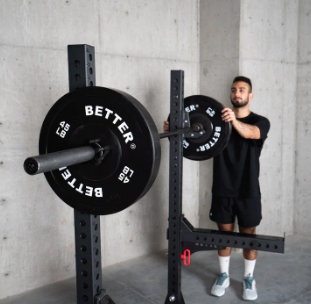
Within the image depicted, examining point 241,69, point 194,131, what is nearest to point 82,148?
point 194,131

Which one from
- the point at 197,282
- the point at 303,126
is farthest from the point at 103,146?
the point at 303,126

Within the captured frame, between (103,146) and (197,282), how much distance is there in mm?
1861

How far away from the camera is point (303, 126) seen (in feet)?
11.9

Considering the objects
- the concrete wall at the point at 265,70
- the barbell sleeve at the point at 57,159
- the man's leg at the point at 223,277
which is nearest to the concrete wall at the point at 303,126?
the concrete wall at the point at 265,70

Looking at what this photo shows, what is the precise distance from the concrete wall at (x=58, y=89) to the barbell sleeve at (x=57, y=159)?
1.47 m

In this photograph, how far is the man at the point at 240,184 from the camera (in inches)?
103

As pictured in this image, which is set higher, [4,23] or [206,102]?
[4,23]

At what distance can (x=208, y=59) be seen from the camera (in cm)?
338

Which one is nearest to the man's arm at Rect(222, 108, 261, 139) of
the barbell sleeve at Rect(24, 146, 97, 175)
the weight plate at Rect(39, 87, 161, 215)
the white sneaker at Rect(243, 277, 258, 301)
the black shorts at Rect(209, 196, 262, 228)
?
the black shorts at Rect(209, 196, 262, 228)

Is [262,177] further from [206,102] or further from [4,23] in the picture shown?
[4,23]

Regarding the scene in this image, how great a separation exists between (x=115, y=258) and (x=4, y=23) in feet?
5.99

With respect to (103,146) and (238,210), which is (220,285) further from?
(103,146)

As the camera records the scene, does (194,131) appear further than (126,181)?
Yes

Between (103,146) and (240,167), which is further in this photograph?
(240,167)
